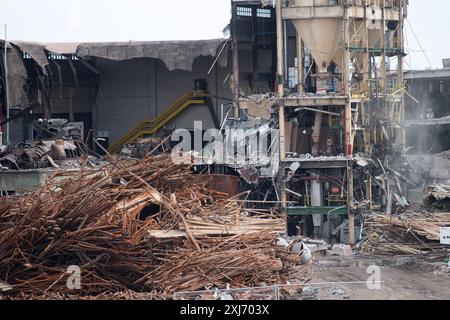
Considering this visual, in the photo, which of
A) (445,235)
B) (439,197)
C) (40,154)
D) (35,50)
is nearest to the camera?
(445,235)

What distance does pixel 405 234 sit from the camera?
25219mm

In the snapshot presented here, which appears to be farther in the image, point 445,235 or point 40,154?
point 40,154

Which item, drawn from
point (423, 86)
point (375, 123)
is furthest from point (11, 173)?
point (423, 86)

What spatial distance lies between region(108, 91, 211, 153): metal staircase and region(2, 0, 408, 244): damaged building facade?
2.2 inches

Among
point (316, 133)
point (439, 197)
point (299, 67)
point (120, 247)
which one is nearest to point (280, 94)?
point (299, 67)

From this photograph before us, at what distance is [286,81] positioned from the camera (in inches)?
1367

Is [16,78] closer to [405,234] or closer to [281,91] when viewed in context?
[281,91]

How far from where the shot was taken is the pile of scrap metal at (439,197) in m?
27.0

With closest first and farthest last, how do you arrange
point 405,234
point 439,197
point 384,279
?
point 384,279 < point 405,234 < point 439,197

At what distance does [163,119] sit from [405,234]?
15767 millimetres

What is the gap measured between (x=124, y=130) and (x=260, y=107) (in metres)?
7.97

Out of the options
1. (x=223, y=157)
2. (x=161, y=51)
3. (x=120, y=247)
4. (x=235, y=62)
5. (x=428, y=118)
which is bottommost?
(x=120, y=247)

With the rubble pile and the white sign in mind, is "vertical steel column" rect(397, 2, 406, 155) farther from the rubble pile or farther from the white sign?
the white sign

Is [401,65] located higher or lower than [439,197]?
higher
